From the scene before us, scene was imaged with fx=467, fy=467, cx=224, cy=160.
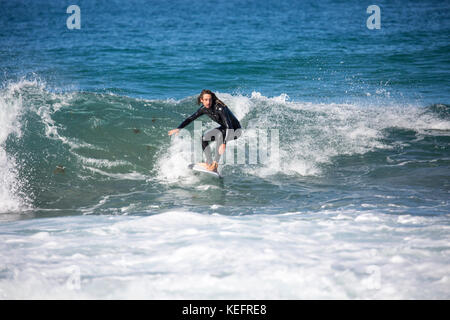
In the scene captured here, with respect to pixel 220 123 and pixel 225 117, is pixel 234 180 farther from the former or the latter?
pixel 225 117

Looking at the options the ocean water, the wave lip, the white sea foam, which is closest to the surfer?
the ocean water

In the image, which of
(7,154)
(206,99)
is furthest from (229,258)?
(7,154)

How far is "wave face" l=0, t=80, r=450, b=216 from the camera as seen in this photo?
7.28m

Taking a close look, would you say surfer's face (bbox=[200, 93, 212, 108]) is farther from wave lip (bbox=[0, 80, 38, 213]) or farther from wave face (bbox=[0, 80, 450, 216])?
wave lip (bbox=[0, 80, 38, 213])

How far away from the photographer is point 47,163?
29.9 ft

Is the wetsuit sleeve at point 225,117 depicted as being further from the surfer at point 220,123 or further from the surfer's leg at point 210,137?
the surfer's leg at point 210,137

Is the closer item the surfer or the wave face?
the wave face

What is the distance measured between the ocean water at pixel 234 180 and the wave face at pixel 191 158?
0.05 m

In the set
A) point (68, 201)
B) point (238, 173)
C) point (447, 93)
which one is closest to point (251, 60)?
point (447, 93)

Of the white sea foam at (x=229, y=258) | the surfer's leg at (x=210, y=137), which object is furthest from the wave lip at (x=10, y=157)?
the surfer's leg at (x=210, y=137)

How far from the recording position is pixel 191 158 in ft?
31.2

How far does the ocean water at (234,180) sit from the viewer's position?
4.57 meters

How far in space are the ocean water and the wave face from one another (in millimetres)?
48

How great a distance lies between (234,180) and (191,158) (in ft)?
4.85
